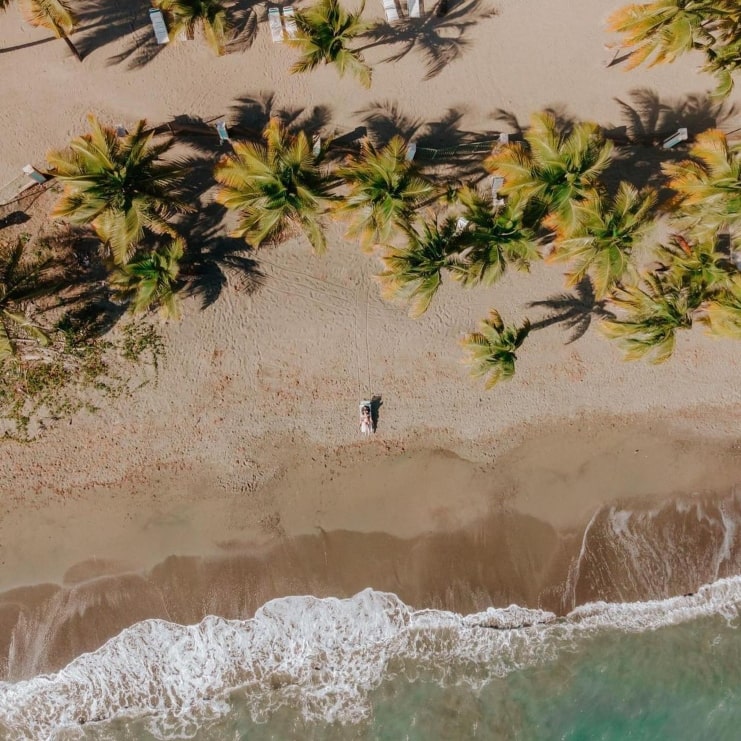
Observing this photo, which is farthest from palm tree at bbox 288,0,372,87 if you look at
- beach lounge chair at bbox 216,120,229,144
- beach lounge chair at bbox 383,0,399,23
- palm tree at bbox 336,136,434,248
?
beach lounge chair at bbox 216,120,229,144

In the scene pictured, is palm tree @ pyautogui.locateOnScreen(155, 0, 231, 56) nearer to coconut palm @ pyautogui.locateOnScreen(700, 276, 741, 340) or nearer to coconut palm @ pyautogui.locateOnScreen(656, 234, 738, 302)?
coconut palm @ pyautogui.locateOnScreen(656, 234, 738, 302)

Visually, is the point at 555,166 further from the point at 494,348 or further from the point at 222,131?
the point at 222,131

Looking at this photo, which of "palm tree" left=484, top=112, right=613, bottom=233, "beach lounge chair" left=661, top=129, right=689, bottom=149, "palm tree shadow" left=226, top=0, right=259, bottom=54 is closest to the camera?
"palm tree" left=484, top=112, right=613, bottom=233

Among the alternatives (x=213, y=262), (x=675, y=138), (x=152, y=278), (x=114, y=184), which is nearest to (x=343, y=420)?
(x=213, y=262)

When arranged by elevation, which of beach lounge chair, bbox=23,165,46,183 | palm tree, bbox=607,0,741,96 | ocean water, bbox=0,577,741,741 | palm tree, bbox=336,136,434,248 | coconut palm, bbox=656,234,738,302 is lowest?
ocean water, bbox=0,577,741,741

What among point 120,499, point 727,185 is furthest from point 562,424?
point 120,499

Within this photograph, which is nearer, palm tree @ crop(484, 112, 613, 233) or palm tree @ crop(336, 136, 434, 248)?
palm tree @ crop(336, 136, 434, 248)

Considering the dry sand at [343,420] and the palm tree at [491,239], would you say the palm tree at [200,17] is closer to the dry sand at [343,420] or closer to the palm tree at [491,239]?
the dry sand at [343,420]

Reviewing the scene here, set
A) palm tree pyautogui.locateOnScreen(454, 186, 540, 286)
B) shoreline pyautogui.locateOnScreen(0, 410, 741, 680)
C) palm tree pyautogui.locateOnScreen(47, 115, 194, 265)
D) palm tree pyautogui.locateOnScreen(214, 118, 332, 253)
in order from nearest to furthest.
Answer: palm tree pyautogui.locateOnScreen(47, 115, 194, 265), palm tree pyautogui.locateOnScreen(214, 118, 332, 253), palm tree pyautogui.locateOnScreen(454, 186, 540, 286), shoreline pyautogui.locateOnScreen(0, 410, 741, 680)
